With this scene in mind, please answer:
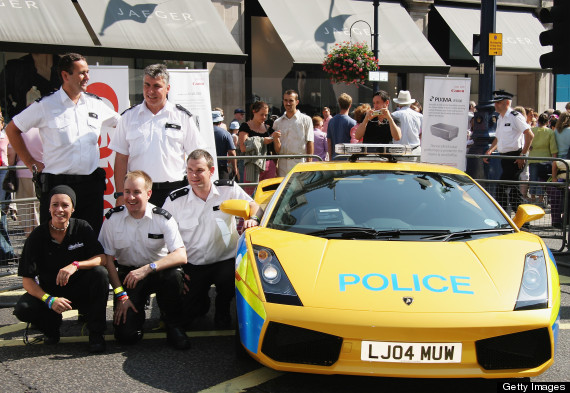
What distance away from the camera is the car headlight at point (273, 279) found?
3742 millimetres

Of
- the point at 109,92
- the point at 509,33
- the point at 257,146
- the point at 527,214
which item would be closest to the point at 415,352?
the point at 527,214

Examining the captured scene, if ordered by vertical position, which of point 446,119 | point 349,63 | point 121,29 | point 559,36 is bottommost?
point 446,119

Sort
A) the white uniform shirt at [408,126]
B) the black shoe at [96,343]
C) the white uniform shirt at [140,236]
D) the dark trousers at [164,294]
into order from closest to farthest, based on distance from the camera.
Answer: the black shoe at [96,343] → the dark trousers at [164,294] → the white uniform shirt at [140,236] → the white uniform shirt at [408,126]

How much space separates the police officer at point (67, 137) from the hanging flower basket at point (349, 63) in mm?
11135

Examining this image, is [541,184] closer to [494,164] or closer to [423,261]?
[494,164]

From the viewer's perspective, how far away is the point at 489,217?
15.2ft

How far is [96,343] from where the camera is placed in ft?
A: 15.5

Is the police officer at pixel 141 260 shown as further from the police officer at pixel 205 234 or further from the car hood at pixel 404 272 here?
the car hood at pixel 404 272

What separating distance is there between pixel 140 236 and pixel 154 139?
3.52ft

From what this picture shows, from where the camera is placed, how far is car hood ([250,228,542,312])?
3.67 meters

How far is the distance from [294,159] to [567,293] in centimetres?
423

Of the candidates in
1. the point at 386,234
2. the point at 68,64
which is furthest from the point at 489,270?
the point at 68,64

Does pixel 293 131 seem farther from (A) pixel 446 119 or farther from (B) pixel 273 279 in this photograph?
(B) pixel 273 279

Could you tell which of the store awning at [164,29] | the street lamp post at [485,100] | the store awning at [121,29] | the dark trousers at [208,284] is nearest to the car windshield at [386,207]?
the dark trousers at [208,284]
